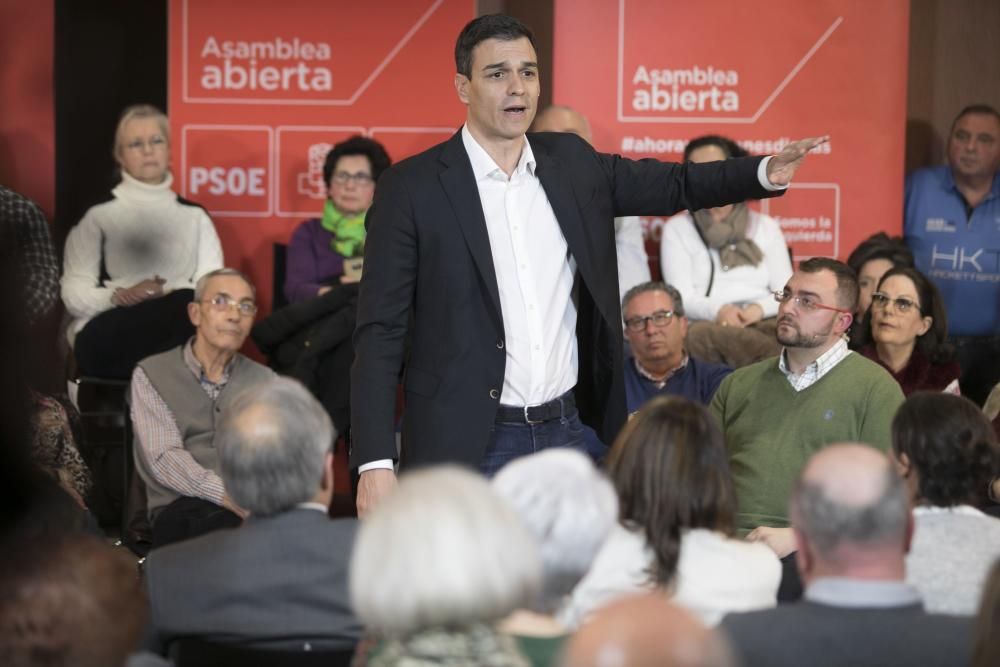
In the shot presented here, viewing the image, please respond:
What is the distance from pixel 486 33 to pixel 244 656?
5.67ft

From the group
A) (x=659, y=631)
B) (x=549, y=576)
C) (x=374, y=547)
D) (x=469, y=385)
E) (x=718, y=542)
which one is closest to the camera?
(x=659, y=631)

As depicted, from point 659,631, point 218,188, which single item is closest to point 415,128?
point 218,188

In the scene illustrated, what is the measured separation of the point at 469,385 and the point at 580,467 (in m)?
1.12

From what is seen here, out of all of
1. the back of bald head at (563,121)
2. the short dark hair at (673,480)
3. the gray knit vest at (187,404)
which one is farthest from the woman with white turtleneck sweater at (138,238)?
the short dark hair at (673,480)

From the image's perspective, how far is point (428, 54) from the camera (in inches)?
252

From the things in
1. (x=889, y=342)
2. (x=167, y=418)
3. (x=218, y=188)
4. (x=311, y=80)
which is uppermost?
(x=311, y=80)

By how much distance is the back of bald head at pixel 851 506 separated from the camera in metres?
2.16

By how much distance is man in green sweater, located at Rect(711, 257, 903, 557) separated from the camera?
13.2ft

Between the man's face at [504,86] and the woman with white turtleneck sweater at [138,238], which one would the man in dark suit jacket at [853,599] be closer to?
the man's face at [504,86]

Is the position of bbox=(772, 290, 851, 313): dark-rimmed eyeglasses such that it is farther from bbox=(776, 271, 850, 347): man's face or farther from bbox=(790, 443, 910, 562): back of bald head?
bbox=(790, 443, 910, 562): back of bald head

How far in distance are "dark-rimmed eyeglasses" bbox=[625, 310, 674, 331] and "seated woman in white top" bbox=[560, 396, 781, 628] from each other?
2.36 metres

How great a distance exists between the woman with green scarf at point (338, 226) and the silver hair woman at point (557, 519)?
12.6 ft

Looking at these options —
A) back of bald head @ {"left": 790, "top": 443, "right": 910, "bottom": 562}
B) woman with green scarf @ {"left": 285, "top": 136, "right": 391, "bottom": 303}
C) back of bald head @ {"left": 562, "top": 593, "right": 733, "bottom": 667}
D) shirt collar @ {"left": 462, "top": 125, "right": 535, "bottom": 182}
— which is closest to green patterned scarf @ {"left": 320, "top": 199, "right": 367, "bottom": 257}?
woman with green scarf @ {"left": 285, "top": 136, "right": 391, "bottom": 303}

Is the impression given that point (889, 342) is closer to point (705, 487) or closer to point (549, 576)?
point (705, 487)
